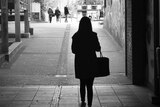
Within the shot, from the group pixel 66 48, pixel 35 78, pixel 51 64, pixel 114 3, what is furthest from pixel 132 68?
pixel 114 3

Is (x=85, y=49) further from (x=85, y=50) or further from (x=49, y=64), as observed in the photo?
(x=49, y=64)

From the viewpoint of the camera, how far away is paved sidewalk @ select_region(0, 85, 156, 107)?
7927 mm

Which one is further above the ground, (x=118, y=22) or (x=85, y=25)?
(x=118, y=22)

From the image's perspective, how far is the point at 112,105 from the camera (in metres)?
7.78

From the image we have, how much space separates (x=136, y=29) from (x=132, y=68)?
41.3 inches

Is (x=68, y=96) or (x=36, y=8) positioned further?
(x=36, y=8)

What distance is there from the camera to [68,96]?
8.71 meters

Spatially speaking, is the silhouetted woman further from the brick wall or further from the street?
the brick wall

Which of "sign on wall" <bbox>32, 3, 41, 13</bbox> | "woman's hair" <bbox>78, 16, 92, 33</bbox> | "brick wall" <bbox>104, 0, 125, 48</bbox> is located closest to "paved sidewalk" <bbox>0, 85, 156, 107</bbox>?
"woman's hair" <bbox>78, 16, 92, 33</bbox>

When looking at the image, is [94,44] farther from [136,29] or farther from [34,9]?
[34,9]

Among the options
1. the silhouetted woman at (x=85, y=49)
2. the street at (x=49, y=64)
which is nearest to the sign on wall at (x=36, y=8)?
the street at (x=49, y=64)

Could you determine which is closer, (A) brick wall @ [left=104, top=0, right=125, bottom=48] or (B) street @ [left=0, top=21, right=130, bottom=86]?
(B) street @ [left=0, top=21, right=130, bottom=86]

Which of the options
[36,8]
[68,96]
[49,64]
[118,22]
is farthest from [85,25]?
[36,8]

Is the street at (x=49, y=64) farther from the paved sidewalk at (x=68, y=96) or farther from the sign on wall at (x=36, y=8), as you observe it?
the sign on wall at (x=36, y=8)
